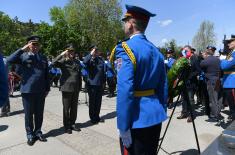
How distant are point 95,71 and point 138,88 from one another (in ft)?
15.2

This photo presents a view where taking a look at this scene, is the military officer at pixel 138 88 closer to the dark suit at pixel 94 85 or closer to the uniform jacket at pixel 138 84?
the uniform jacket at pixel 138 84

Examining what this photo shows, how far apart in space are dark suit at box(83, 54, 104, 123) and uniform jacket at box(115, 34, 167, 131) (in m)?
4.38

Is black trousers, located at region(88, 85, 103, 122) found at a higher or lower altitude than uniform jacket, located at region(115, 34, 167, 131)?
lower

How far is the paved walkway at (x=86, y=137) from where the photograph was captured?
5.45 meters

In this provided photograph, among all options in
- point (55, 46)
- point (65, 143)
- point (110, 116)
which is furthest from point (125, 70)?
point (55, 46)

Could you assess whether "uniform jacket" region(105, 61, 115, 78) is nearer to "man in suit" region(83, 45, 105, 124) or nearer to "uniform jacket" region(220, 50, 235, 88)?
"man in suit" region(83, 45, 105, 124)

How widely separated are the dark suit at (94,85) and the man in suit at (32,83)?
5.24ft

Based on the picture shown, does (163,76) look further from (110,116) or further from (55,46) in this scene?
(55,46)

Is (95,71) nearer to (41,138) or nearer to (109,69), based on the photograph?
(41,138)

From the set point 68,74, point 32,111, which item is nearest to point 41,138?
point 32,111

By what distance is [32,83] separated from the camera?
5.81 meters

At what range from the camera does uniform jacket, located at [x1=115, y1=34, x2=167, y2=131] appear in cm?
278

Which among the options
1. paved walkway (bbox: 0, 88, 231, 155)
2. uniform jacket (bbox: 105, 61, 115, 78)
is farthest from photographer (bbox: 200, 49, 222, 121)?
uniform jacket (bbox: 105, 61, 115, 78)

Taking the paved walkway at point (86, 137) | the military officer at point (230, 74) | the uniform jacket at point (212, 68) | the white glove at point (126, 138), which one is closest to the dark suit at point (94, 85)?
the paved walkway at point (86, 137)
